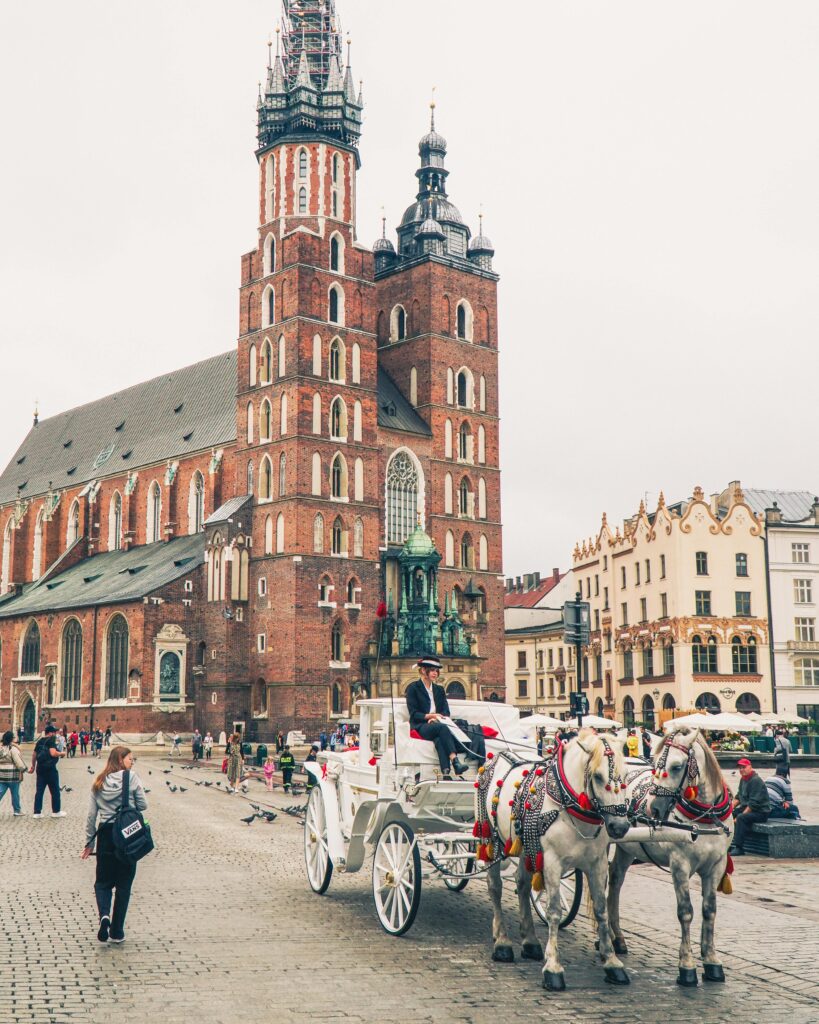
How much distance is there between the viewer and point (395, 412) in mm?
60562

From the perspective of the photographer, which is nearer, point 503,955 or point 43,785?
point 503,955

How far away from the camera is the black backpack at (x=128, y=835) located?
405 inches

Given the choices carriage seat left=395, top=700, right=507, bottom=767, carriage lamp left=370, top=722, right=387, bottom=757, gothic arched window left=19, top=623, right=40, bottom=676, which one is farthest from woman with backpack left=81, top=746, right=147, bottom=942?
gothic arched window left=19, top=623, right=40, bottom=676

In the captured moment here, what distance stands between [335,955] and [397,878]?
1.15 metres

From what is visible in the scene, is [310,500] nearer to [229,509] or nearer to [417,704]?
[229,509]

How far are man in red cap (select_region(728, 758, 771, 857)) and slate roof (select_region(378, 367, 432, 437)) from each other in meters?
42.6

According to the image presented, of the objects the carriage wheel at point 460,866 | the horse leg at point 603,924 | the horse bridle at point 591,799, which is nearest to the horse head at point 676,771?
the horse bridle at point 591,799

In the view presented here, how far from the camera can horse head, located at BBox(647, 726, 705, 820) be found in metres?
9.52

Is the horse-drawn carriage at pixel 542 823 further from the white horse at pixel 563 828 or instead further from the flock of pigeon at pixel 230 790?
the flock of pigeon at pixel 230 790

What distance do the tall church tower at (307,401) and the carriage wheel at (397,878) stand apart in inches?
1647

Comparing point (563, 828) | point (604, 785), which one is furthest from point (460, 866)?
point (604, 785)

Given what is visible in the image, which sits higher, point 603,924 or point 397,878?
point 397,878

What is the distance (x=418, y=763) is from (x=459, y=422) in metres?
50.7

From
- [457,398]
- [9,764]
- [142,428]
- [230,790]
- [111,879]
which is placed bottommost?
[230,790]
